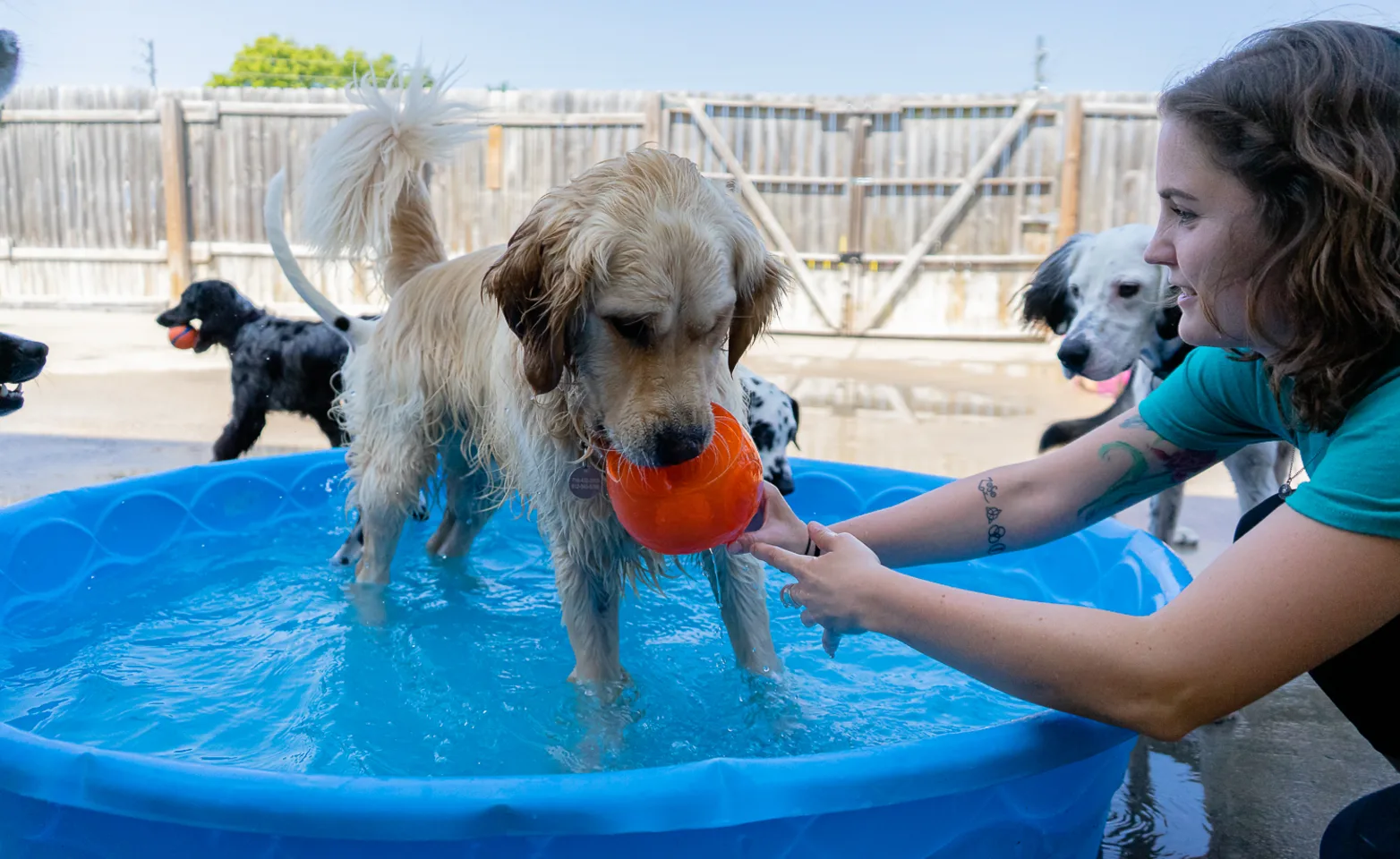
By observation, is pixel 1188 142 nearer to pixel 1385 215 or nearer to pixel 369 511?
pixel 1385 215

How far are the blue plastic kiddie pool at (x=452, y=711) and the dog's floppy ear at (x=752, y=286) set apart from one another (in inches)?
43.4

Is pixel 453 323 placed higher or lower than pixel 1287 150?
lower

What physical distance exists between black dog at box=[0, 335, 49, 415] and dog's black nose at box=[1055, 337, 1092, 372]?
4070 millimetres

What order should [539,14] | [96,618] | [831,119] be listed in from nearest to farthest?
[96,618] → [831,119] → [539,14]

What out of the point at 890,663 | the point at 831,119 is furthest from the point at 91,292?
the point at 890,663

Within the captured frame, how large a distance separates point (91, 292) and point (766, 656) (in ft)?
52.1

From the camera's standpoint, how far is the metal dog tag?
2705 millimetres

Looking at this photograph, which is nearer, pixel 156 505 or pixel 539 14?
pixel 156 505

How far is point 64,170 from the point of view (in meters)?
15.4

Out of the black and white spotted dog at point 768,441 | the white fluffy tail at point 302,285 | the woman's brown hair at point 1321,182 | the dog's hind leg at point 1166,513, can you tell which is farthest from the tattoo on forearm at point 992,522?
the white fluffy tail at point 302,285

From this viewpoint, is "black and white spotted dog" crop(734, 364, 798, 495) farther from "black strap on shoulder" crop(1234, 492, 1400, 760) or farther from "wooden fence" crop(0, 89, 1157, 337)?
"wooden fence" crop(0, 89, 1157, 337)

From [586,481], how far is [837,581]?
3.21 ft

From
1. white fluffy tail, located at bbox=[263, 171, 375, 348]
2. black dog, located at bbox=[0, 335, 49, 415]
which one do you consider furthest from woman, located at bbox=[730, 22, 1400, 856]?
white fluffy tail, located at bbox=[263, 171, 375, 348]

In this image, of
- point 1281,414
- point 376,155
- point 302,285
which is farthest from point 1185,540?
point 302,285
